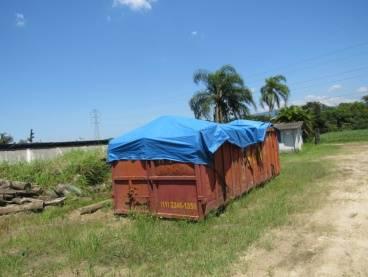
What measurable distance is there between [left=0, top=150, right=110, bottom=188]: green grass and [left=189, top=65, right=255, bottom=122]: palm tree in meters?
20.7

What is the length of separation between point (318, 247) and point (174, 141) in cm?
393

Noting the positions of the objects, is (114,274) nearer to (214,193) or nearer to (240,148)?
(214,193)

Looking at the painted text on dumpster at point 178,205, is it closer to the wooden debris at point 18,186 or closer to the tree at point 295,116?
the wooden debris at point 18,186

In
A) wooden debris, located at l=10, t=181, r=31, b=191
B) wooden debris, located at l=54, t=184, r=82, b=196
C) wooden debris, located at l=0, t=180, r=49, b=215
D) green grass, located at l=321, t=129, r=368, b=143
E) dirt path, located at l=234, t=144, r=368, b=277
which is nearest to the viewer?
dirt path, located at l=234, t=144, r=368, b=277

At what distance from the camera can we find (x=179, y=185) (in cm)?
872

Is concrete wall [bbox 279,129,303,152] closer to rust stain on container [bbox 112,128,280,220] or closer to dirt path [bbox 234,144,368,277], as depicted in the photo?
rust stain on container [bbox 112,128,280,220]

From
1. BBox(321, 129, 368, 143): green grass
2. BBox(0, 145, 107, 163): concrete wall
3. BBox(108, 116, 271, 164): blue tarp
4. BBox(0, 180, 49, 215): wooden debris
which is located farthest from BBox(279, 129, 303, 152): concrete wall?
BBox(0, 180, 49, 215): wooden debris

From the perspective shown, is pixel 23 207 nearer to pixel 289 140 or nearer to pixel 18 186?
pixel 18 186

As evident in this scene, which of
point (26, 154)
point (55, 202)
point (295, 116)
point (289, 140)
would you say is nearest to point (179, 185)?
point (55, 202)

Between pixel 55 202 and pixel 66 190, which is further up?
pixel 66 190

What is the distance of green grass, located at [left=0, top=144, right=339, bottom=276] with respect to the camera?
233 inches

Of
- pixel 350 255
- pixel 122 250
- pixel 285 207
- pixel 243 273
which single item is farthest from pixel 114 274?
pixel 285 207

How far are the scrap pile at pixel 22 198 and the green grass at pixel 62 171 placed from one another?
1.08 metres

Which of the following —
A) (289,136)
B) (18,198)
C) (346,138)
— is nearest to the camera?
(18,198)
